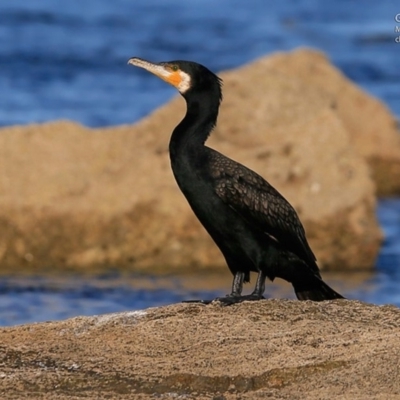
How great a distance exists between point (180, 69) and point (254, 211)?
3.35 ft

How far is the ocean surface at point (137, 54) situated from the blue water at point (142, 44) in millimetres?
26

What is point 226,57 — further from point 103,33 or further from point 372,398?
point 372,398

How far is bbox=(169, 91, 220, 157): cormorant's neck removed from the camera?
776 cm

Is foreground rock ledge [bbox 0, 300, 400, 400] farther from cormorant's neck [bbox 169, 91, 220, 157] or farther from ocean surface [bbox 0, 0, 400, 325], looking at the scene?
ocean surface [bbox 0, 0, 400, 325]

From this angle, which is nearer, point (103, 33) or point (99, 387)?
point (99, 387)

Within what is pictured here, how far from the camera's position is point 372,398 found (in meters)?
5.40

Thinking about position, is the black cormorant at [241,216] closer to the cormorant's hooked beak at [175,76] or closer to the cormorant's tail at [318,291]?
the cormorant's tail at [318,291]

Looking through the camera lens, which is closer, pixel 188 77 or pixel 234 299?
pixel 234 299

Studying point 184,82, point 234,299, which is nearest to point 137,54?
point 184,82

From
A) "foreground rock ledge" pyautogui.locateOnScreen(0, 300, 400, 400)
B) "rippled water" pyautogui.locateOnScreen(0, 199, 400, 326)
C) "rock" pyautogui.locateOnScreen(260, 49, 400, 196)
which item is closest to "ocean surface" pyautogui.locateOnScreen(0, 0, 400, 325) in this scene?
"rippled water" pyautogui.locateOnScreen(0, 199, 400, 326)

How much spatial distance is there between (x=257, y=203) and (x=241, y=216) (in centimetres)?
11

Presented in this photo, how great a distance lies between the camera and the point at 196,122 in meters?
7.91

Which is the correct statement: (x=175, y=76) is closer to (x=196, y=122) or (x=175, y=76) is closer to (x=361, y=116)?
(x=196, y=122)

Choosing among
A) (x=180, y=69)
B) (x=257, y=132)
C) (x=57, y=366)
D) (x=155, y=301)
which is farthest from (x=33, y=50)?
(x=57, y=366)
